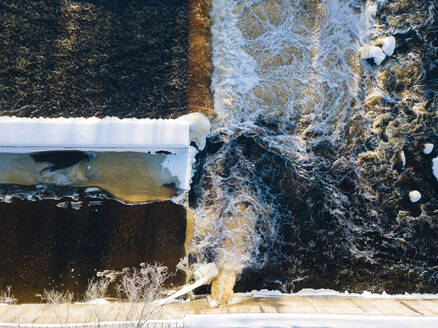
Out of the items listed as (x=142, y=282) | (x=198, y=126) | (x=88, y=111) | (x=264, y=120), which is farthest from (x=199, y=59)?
(x=142, y=282)

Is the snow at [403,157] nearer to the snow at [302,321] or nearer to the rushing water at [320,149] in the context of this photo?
the rushing water at [320,149]

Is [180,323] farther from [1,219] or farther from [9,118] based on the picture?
[9,118]

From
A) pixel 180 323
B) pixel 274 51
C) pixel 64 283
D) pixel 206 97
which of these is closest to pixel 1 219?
pixel 64 283

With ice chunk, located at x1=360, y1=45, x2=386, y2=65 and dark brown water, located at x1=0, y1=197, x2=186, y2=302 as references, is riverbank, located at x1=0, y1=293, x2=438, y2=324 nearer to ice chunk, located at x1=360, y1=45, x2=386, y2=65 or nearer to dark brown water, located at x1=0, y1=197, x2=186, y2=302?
dark brown water, located at x1=0, y1=197, x2=186, y2=302

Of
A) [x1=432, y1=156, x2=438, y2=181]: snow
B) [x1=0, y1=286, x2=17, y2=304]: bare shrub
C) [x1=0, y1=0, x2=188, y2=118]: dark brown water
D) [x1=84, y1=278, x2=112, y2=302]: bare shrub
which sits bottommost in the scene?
[x1=0, y1=286, x2=17, y2=304]: bare shrub

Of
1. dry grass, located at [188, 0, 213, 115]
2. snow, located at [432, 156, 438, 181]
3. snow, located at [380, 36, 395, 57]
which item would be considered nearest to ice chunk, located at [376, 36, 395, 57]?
snow, located at [380, 36, 395, 57]

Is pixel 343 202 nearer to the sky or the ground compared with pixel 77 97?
nearer to the ground
